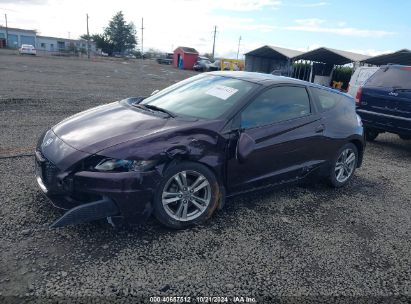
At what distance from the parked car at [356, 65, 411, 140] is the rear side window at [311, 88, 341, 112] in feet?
9.32

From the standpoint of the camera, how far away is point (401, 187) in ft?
17.2

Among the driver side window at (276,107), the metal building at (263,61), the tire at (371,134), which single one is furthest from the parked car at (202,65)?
the driver side window at (276,107)

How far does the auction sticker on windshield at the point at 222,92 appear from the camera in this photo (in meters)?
3.88

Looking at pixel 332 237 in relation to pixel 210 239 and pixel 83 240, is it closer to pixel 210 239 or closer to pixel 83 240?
pixel 210 239

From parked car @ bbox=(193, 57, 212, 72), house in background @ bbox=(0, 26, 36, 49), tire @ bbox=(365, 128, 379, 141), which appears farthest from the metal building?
house in background @ bbox=(0, 26, 36, 49)

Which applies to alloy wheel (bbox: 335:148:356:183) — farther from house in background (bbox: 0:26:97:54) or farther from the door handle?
house in background (bbox: 0:26:97:54)

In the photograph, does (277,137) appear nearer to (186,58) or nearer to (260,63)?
(260,63)

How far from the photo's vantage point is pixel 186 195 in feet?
10.9

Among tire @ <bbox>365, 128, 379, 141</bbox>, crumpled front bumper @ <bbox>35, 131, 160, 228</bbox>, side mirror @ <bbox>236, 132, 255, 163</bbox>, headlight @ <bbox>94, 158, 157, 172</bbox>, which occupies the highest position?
side mirror @ <bbox>236, 132, 255, 163</bbox>

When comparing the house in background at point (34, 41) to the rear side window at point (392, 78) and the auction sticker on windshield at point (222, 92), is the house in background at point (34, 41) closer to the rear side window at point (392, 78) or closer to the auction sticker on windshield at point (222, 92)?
the rear side window at point (392, 78)

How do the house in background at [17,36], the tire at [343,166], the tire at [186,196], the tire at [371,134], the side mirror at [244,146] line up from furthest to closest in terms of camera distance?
1. the house in background at [17,36]
2. the tire at [371,134]
3. the tire at [343,166]
4. the side mirror at [244,146]
5. the tire at [186,196]

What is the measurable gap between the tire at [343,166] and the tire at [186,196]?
6.91 ft

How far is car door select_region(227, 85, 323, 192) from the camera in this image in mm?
3650

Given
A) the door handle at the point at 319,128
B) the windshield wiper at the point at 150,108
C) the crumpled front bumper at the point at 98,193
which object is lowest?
the crumpled front bumper at the point at 98,193
